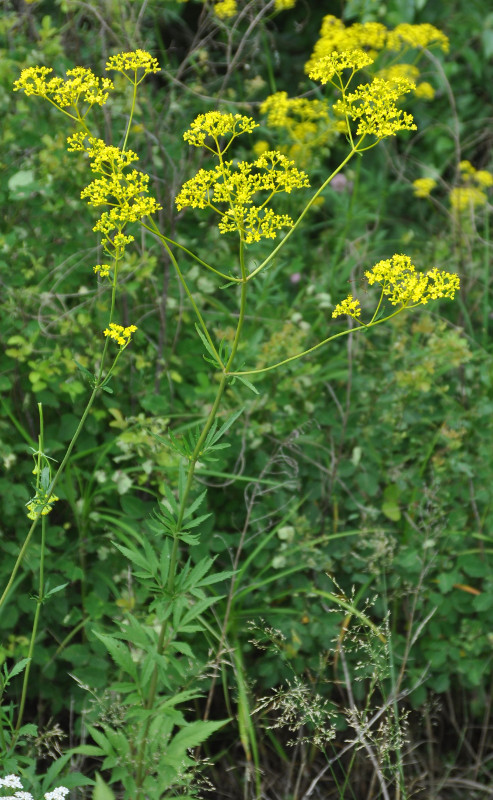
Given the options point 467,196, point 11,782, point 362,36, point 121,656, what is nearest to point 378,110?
point 121,656

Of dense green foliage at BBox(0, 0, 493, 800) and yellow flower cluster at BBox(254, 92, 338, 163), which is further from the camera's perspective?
yellow flower cluster at BBox(254, 92, 338, 163)

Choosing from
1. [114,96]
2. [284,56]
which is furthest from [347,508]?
[284,56]

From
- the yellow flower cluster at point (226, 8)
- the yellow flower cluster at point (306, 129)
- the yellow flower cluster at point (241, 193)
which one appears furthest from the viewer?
the yellow flower cluster at point (306, 129)

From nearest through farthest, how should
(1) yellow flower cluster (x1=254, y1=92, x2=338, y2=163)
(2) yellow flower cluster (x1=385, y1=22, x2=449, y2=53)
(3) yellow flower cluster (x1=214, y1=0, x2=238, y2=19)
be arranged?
1. (3) yellow flower cluster (x1=214, y1=0, x2=238, y2=19)
2. (1) yellow flower cluster (x1=254, y1=92, x2=338, y2=163)
3. (2) yellow flower cluster (x1=385, y1=22, x2=449, y2=53)

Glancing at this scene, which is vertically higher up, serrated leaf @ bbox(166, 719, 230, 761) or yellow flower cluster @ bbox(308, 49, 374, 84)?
yellow flower cluster @ bbox(308, 49, 374, 84)

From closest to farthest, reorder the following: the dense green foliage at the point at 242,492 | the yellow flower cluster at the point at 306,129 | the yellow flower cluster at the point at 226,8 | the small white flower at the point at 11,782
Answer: the small white flower at the point at 11,782
the dense green foliage at the point at 242,492
the yellow flower cluster at the point at 226,8
the yellow flower cluster at the point at 306,129

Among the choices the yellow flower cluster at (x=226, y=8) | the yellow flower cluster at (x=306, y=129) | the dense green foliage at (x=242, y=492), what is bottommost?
the dense green foliage at (x=242, y=492)

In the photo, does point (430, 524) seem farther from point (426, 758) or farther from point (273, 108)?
point (273, 108)

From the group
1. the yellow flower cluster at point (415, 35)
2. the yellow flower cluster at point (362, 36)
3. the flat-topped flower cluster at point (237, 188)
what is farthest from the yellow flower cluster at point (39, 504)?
the yellow flower cluster at point (415, 35)

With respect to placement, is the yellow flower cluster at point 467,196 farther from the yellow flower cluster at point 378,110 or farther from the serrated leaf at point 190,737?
the serrated leaf at point 190,737

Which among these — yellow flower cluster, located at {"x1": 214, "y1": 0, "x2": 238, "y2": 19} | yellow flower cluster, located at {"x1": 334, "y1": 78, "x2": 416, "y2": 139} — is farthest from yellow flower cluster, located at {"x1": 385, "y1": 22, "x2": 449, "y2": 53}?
yellow flower cluster, located at {"x1": 334, "y1": 78, "x2": 416, "y2": 139}

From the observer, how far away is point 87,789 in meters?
2.32

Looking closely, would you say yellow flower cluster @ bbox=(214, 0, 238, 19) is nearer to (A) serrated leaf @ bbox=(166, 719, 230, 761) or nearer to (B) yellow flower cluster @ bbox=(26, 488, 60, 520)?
(B) yellow flower cluster @ bbox=(26, 488, 60, 520)

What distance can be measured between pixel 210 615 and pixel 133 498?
388mm
